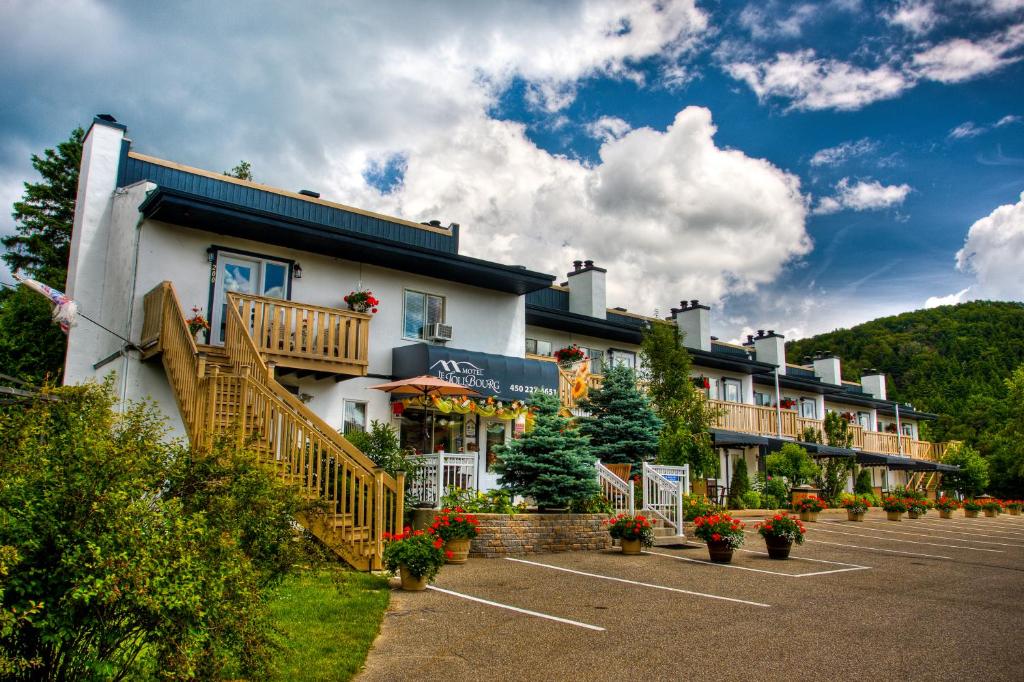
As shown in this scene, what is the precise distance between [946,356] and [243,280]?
60.7 metres

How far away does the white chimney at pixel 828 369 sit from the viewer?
45531mm

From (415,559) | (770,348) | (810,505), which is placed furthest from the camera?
(770,348)

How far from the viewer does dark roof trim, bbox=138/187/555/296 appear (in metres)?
16.7

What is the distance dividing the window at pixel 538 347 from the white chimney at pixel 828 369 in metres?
23.9

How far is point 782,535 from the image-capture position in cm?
1523

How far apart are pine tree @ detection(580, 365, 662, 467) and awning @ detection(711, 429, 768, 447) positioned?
19.3 ft

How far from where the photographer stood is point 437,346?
67.0ft

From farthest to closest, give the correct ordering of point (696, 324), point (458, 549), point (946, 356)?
1. point (946, 356)
2. point (696, 324)
3. point (458, 549)

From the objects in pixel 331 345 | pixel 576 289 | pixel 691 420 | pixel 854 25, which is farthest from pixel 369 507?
pixel 576 289

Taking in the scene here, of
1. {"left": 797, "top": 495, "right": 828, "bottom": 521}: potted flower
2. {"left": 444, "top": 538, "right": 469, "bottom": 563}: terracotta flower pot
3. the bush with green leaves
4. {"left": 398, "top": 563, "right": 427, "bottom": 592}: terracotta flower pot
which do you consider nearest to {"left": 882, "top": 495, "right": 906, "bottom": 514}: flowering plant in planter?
{"left": 797, "top": 495, "right": 828, "bottom": 521}: potted flower

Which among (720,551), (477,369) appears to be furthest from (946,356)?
(720,551)

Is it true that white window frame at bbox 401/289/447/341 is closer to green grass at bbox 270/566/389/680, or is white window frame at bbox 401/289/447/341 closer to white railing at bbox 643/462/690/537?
white railing at bbox 643/462/690/537

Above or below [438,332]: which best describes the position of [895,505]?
below

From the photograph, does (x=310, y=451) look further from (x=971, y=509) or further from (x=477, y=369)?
(x=971, y=509)
